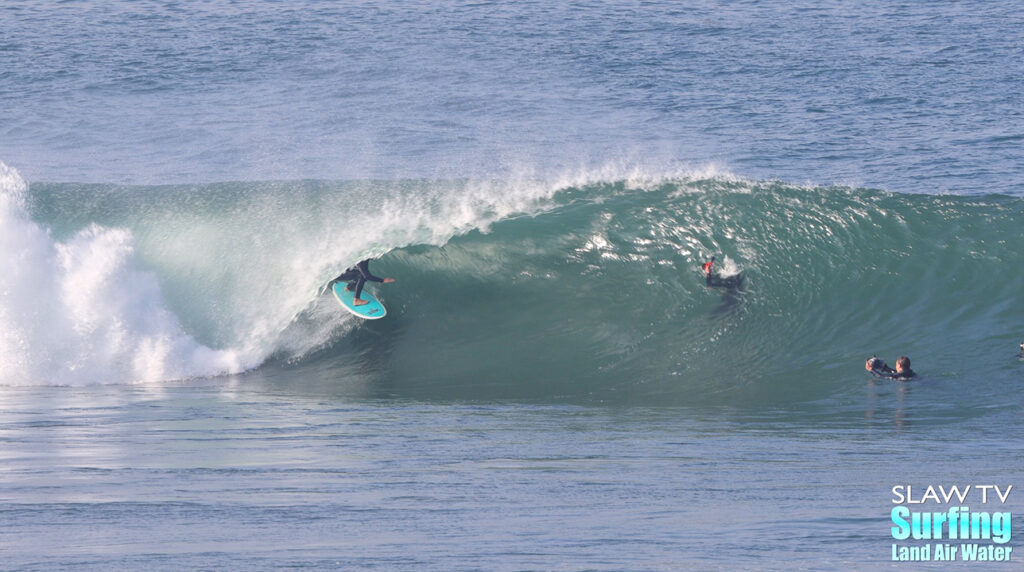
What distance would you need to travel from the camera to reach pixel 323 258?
17750 mm

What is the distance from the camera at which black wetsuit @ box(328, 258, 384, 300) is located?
16.2 metres

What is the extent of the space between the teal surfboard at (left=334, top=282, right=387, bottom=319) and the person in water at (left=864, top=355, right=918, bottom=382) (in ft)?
22.9

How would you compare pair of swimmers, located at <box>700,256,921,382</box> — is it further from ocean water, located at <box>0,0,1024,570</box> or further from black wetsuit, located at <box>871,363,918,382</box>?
ocean water, located at <box>0,0,1024,570</box>

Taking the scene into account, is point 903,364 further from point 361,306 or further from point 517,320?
point 361,306

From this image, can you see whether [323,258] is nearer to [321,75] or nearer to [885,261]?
[885,261]

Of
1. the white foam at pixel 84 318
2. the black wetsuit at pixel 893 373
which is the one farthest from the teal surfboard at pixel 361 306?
the black wetsuit at pixel 893 373

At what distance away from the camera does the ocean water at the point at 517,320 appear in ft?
26.0

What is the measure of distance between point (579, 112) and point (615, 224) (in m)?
16.8

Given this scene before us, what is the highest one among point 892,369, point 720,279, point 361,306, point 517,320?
point 720,279

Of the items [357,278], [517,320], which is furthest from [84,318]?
[517,320]

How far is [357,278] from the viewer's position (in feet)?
53.6

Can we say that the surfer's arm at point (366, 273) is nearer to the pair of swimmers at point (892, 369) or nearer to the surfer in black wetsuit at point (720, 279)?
the surfer in black wetsuit at point (720, 279)

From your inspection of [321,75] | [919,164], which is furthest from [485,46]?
[919,164]

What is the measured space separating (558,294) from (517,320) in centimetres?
83
